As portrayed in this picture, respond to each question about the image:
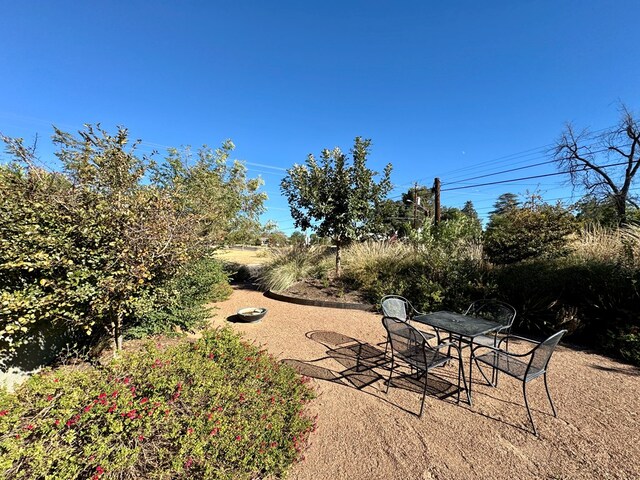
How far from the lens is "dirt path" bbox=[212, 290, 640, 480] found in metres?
1.82

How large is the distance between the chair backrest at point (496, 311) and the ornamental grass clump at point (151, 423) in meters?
2.70

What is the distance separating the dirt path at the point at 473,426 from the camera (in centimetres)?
182

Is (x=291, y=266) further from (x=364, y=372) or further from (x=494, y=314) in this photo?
(x=494, y=314)

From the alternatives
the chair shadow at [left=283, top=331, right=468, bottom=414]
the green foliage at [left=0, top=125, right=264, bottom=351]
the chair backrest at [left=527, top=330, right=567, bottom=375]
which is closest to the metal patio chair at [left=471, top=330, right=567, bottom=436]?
the chair backrest at [left=527, top=330, right=567, bottom=375]

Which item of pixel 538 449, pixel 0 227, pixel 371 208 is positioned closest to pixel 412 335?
pixel 538 449

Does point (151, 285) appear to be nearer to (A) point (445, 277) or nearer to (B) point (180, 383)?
(B) point (180, 383)

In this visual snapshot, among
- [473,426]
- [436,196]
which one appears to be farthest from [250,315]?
[436,196]

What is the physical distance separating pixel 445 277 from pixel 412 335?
3991mm

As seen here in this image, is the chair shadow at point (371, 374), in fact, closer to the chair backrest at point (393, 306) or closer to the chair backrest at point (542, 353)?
the chair backrest at point (542, 353)

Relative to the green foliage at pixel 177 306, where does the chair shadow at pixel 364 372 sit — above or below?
below

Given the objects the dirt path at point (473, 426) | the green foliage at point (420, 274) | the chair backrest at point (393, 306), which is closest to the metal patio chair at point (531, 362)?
the dirt path at point (473, 426)

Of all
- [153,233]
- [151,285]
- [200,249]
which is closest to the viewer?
[153,233]

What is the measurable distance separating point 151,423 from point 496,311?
3864mm

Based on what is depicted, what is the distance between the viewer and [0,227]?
2.10 m
